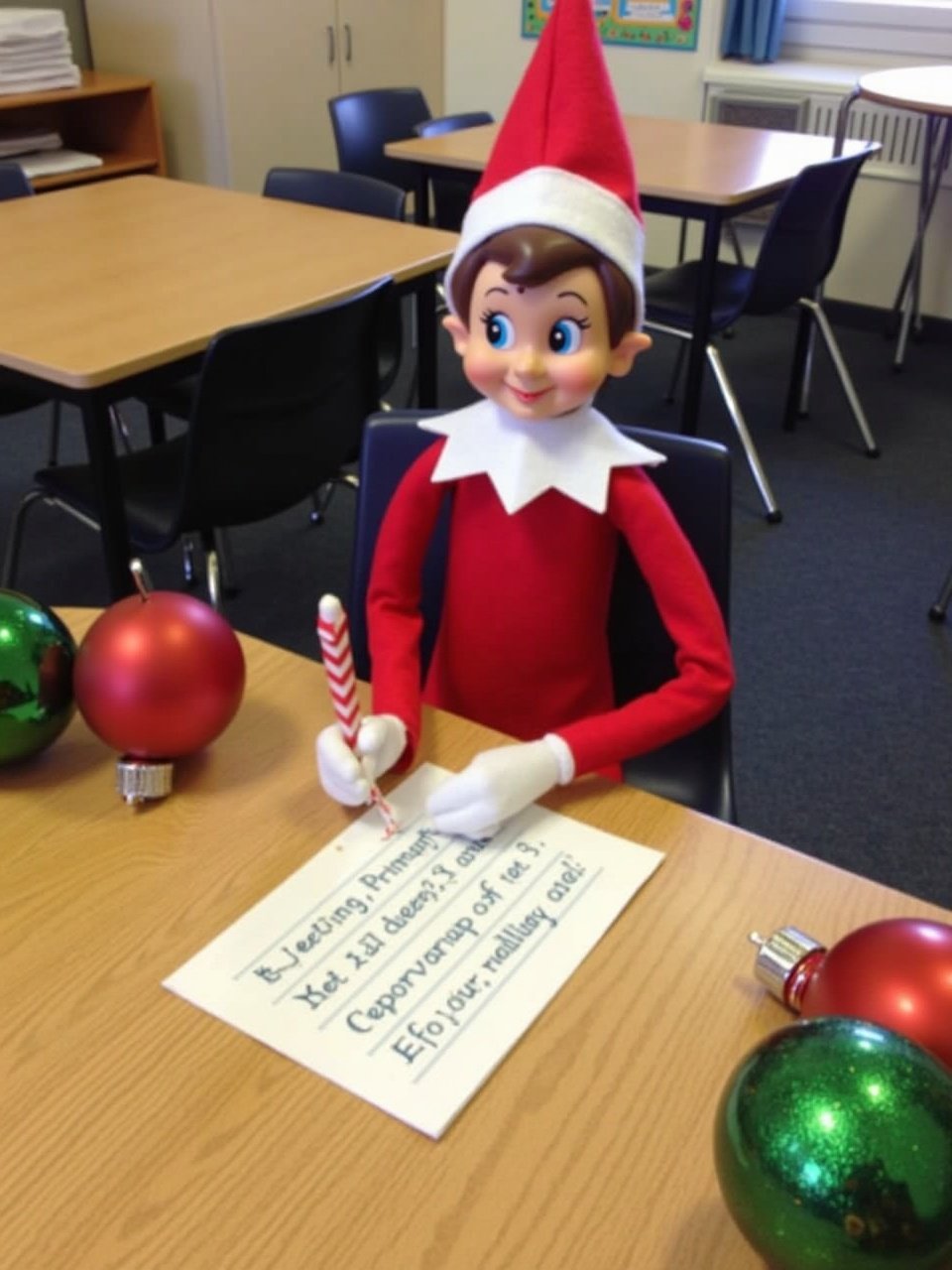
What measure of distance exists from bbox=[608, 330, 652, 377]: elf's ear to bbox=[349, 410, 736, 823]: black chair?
17 cm

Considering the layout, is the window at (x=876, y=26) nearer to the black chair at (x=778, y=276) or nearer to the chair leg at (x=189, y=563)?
the black chair at (x=778, y=276)

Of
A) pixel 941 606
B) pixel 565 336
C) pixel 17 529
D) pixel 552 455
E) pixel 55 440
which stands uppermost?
pixel 565 336

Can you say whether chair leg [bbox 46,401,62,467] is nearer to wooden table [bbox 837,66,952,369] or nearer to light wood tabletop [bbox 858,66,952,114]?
wooden table [bbox 837,66,952,369]

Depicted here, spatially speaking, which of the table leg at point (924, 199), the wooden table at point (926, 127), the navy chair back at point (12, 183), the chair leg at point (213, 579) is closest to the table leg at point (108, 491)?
the chair leg at point (213, 579)

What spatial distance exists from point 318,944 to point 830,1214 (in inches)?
13.5

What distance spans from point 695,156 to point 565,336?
90.1 inches

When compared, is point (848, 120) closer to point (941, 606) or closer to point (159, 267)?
point (941, 606)

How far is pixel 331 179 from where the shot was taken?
2645 mm

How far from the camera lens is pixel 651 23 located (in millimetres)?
4125

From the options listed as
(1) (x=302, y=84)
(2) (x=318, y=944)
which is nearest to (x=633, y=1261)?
(2) (x=318, y=944)

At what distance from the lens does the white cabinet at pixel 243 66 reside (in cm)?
391

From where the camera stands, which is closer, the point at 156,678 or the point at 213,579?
the point at 156,678

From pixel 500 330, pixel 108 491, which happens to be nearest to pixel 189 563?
pixel 108 491

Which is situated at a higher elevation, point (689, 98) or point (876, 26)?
point (876, 26)
